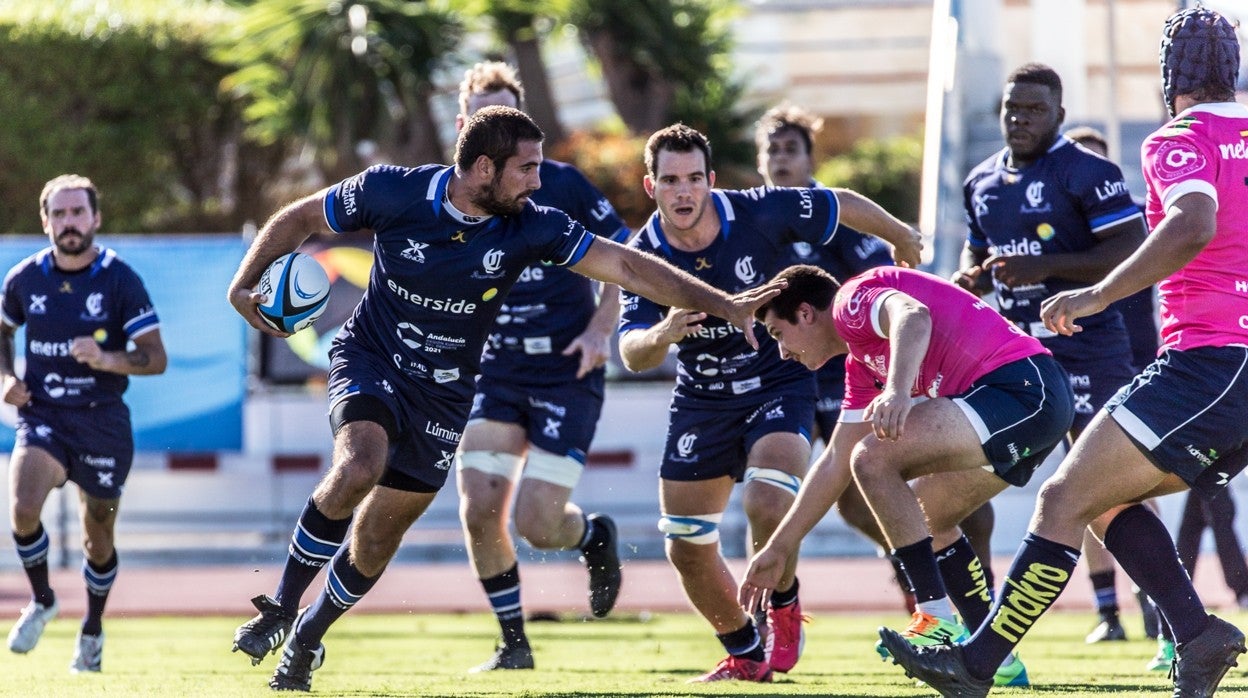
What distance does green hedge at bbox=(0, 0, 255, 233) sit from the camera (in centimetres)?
2267

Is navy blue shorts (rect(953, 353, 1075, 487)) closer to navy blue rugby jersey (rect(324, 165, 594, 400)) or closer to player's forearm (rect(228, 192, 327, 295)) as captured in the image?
navy blue rugby jersey (rect(324, 165, 594, 400))

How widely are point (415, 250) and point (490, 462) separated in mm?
2110

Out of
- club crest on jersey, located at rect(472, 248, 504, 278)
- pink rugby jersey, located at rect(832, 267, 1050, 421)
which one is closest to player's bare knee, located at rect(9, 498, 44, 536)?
club crest on jersey, located at rect(472, 248, 504, 278)

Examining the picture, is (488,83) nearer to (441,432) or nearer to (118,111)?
(441,432)

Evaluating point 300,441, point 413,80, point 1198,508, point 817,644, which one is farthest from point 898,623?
point 413,80

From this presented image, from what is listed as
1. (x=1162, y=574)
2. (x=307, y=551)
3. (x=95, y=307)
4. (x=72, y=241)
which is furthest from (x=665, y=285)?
(x=72, y=241)

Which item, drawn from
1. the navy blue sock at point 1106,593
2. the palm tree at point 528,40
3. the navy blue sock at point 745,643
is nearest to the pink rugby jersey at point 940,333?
the navy blue sock at point 745,643

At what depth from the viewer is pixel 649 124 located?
77.2 feet

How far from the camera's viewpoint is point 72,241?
9328mm

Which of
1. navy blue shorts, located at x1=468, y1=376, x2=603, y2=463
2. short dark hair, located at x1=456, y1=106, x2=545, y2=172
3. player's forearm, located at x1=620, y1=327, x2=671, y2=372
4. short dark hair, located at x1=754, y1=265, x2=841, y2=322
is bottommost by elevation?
navy blue shorts, located at x1=468, y1=376, x2=603, y2=463

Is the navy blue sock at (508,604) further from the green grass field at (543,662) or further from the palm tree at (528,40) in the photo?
the palm tree at (528,40)

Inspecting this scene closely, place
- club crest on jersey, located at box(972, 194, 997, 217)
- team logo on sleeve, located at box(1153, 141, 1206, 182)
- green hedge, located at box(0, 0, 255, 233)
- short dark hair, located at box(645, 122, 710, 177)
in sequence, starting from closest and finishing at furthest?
team logo on sleeve, located at box(1153, 141, 1206, 182) → short dark hair, located at box(645, 122, 710, 177) → club crest on jersey, located at box(972, 194, 997, 217) → green hedge, located at box(0, 0, 255, 233)

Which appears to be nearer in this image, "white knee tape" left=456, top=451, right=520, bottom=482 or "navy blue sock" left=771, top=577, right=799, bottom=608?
"navy blue sock" left=771, top=577, right=799, bottom=608

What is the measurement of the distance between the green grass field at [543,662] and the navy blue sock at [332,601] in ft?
0.85
